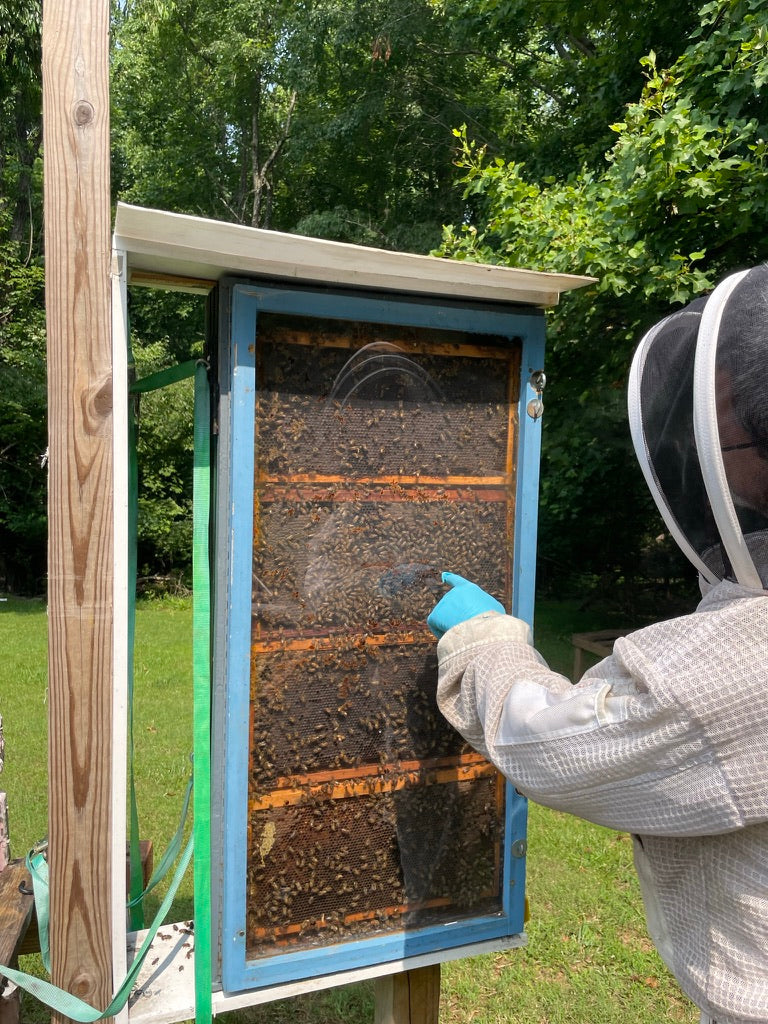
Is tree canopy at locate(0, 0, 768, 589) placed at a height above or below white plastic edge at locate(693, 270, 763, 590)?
above

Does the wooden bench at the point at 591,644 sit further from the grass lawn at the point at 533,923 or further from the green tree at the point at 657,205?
the green tree at the point at 657,205

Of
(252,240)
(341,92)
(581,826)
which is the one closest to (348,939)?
(252,240)

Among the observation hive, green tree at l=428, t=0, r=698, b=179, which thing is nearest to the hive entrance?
the observation hive

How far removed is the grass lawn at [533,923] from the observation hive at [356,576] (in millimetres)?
1282

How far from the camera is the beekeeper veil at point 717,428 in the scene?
1.29m

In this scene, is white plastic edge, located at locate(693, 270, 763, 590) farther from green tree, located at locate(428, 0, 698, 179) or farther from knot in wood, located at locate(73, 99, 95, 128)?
green tree, located at locate(428, 0, 698, 179)

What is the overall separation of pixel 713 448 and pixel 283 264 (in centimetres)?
90

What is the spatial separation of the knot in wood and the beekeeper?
1071mm

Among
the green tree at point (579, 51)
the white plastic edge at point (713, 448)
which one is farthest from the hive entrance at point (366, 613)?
the green tree at point (579, 51)

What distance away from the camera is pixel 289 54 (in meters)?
14.5

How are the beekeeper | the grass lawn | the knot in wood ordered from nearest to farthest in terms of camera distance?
the beekeeper < the knot in wood < the grass lawn

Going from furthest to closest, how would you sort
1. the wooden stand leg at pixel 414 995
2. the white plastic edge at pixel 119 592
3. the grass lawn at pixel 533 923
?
the grass lawn at pixel 533 923, the wooden stand leg at pixel 414 995, the white plastic edge at pixel 119 592

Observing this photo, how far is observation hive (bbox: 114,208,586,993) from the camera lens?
1.72 m

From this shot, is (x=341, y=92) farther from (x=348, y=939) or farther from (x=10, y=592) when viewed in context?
(x=348, y=939)
